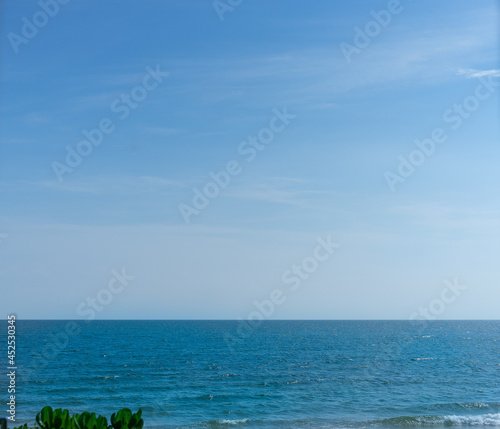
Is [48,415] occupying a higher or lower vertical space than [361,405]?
lower

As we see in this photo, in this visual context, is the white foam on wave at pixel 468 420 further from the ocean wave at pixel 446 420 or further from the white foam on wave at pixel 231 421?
the white foam on wave at pixel 231 421

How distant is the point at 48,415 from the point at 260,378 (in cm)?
3097

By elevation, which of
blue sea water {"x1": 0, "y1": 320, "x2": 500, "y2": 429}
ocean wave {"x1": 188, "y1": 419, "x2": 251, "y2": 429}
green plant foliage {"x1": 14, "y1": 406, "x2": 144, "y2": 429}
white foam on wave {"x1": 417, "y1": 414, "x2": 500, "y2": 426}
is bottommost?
green plant foliage {"x1": 14, "y1": 406, "x2": 144, "y2": 429}

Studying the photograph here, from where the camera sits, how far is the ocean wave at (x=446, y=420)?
80.8ft

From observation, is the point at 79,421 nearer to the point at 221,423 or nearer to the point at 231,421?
the point at 221,423

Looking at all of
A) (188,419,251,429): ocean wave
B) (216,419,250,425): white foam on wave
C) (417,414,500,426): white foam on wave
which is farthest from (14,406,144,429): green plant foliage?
(417,414,500,426): white foam on wave

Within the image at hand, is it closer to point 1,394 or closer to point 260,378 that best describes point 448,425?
point 260,378

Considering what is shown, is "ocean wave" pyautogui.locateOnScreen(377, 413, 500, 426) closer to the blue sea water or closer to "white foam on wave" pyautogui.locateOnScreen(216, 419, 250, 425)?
the blue sea water

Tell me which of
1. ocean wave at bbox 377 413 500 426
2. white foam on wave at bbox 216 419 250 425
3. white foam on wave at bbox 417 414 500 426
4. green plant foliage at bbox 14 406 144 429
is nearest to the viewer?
green plant foliage at bbox 14 406 144 429

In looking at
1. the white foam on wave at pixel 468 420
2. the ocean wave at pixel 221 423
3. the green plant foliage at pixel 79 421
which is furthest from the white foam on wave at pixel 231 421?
the green plant foliage at pixel 79 421

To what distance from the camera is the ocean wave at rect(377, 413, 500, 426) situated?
24.6 meters

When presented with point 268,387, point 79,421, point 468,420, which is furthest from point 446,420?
point 79,421

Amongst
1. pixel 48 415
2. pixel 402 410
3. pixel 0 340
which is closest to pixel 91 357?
pixel 0 340

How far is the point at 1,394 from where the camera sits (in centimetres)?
3041
